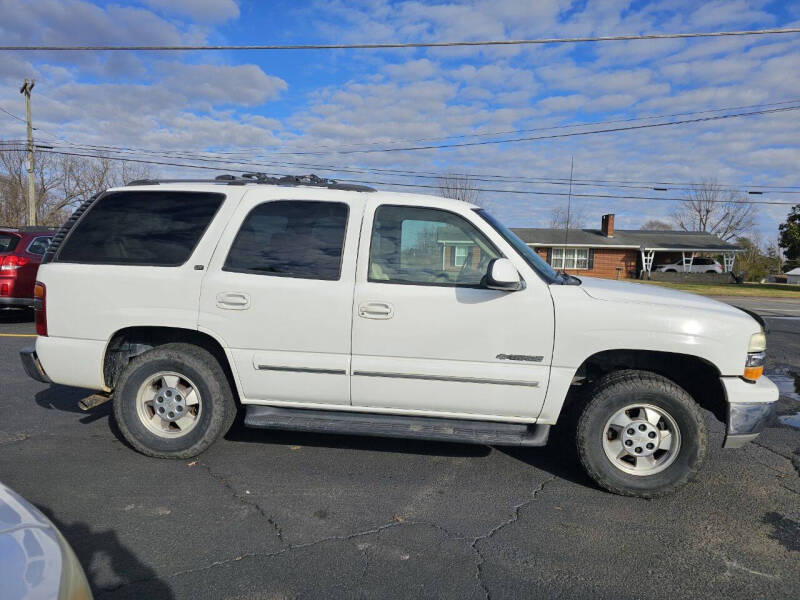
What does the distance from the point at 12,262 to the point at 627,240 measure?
41.7 metres

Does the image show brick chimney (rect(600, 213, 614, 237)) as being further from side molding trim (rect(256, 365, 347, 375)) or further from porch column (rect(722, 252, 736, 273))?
side molding trim (rect(256, 365, 347, 375))

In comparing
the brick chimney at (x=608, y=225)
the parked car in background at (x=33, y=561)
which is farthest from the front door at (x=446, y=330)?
the brick chimney at (x=608, y=225)

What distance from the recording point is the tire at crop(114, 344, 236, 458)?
3.97 meters

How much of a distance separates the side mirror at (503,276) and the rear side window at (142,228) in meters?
2.10

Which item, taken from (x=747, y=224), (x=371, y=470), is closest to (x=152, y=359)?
(x=371, y=470)

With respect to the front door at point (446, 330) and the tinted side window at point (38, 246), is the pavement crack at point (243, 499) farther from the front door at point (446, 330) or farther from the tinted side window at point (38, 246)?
the tinted side window at point (38, 246)

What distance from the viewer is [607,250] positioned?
138 feet

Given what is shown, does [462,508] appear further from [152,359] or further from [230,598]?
[152,359]

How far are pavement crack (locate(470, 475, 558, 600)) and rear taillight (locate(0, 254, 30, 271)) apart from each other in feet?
32.3

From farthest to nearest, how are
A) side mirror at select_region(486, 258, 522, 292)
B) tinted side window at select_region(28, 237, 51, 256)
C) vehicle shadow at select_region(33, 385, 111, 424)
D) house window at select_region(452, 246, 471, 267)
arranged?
tinted side window at select_region(28, 237, 51, 256) < vehicle shadow at select_region(33, 385, 111, 424) < house window at select_region(452, 246, 471, 267) < side mirror at select_region(486, 258, 522, 292)

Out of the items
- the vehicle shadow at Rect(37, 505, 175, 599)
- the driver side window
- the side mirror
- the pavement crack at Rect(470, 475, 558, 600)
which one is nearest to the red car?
the vehicle shadow at Rect(37, 505, 175, 599)

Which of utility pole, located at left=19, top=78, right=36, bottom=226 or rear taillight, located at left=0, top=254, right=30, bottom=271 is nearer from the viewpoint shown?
rear taillight, located at left=0, top=254, right=30, bottom=271

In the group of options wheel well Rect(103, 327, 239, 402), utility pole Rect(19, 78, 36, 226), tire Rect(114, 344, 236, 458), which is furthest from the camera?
utility pole Rect(19, 78, 36, 226)

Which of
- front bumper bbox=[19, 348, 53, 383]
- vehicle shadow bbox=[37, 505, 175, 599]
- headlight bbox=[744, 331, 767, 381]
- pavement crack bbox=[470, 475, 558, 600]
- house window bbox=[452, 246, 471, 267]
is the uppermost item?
house window bbox=[452, 246, 471, 267]
